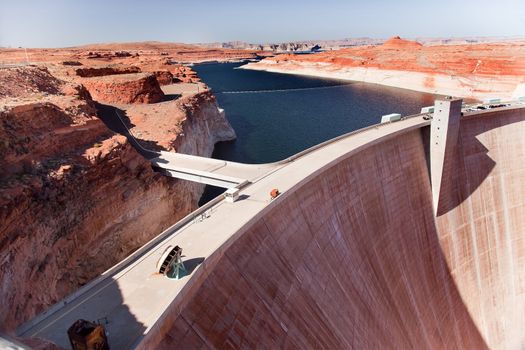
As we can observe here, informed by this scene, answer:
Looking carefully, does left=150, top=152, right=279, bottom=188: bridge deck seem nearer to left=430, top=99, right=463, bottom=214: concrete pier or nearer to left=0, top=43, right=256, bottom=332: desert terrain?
left=0, top=43, right=256, bottom=332: desert terrain

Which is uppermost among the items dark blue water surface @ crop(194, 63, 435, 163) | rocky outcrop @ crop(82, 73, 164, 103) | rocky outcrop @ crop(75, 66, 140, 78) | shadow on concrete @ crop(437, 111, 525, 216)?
rocky outcrop @ crop(75, 66, 140, 78)

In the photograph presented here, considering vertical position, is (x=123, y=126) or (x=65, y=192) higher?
(x=123, y=126)

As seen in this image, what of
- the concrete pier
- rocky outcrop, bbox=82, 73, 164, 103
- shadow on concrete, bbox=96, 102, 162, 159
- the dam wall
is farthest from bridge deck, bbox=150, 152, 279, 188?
rocky outcrop, bbox=82, 73, 164, 103

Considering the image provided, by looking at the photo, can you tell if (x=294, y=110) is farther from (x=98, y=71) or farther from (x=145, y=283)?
(x=145, y=283)

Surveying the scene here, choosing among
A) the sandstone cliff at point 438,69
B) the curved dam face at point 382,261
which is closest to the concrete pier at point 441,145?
the curved dam face at point 382,261

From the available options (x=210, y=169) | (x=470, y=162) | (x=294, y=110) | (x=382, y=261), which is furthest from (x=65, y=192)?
(x=294, y=110)
